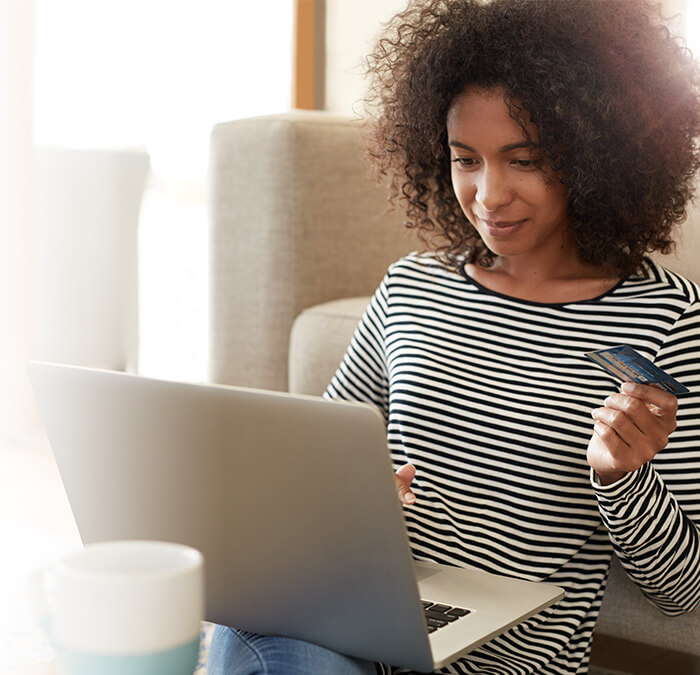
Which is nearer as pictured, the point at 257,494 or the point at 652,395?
the point at 257,494

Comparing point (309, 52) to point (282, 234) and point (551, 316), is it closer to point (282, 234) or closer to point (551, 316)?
point (282, 234)

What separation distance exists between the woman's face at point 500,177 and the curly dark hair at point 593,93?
1cm

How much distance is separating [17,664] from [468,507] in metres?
0.86

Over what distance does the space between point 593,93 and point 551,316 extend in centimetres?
24

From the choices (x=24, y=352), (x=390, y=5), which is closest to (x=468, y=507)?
(x=24, y=352)

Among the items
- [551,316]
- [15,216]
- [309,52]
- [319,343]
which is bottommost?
[319,343]

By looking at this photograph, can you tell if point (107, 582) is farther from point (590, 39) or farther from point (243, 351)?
point (243, 351)

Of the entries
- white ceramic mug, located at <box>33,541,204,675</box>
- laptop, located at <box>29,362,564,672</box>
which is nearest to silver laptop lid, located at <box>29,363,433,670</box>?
laptop, located at <box>29,362,564,672</box>

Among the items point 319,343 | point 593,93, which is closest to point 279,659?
point 593,93

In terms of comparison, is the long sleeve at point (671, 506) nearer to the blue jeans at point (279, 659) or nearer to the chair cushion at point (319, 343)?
the blue jeans at point (279, 659)

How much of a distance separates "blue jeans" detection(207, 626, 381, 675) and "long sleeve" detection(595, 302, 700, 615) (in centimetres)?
29

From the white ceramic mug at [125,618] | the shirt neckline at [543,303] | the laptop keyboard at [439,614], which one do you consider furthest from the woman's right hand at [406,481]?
the white ceramic mug at [125,618]

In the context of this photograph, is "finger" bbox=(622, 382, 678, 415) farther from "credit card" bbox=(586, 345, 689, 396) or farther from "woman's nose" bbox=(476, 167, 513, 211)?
"woman's nose" bbox=(476, 167, 513, 211)

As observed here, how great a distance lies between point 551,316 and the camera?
110 cm
